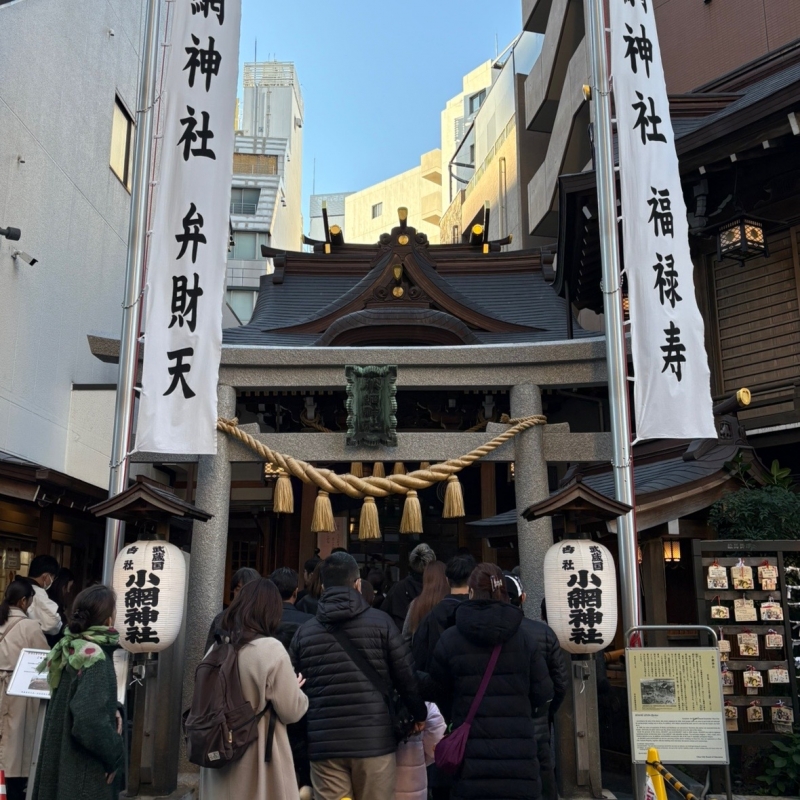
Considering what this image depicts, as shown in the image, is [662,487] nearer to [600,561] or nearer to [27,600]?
[600,561]

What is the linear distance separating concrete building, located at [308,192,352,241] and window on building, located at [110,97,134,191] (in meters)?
50.5

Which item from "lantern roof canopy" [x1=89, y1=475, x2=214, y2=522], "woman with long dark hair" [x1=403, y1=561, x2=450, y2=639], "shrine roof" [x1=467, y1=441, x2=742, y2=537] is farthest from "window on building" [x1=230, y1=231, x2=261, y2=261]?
"woman with long dark hair" [x1=403, y1=561, x2=450, y2=639]

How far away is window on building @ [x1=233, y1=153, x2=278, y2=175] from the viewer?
40.2 meters

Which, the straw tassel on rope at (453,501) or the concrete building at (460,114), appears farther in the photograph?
the concrete building at (460,114)

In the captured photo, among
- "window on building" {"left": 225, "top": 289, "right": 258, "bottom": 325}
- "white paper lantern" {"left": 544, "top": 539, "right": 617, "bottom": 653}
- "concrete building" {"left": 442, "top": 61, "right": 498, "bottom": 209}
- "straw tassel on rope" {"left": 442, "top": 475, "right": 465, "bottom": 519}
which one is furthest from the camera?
"concrete building" {"left": 442, "top": 61, "right": 498, "bottom": 209}

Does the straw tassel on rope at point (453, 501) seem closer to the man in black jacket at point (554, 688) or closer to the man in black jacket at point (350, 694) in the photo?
the man in black jacket at point (554, 688)

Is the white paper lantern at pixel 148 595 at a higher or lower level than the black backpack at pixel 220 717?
higher

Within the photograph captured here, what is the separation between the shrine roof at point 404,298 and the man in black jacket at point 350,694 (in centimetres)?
741

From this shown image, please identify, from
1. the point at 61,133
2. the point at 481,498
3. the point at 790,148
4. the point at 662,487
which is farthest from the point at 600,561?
the point at 61,133

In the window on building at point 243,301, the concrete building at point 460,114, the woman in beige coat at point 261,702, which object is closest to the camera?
the woman in beige coat at point 261,702

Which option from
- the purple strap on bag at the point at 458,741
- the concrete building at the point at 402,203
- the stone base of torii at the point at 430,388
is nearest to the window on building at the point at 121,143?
the stone base of torii at the point at 430,388

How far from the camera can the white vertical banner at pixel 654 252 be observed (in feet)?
27.4

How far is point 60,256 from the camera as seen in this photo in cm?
1311

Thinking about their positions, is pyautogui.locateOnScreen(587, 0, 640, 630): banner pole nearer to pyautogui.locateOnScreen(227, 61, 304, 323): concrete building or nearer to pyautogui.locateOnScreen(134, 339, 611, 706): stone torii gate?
pyautogui.locateOnScreen(134, 339, 611, 706): stone torii gate
